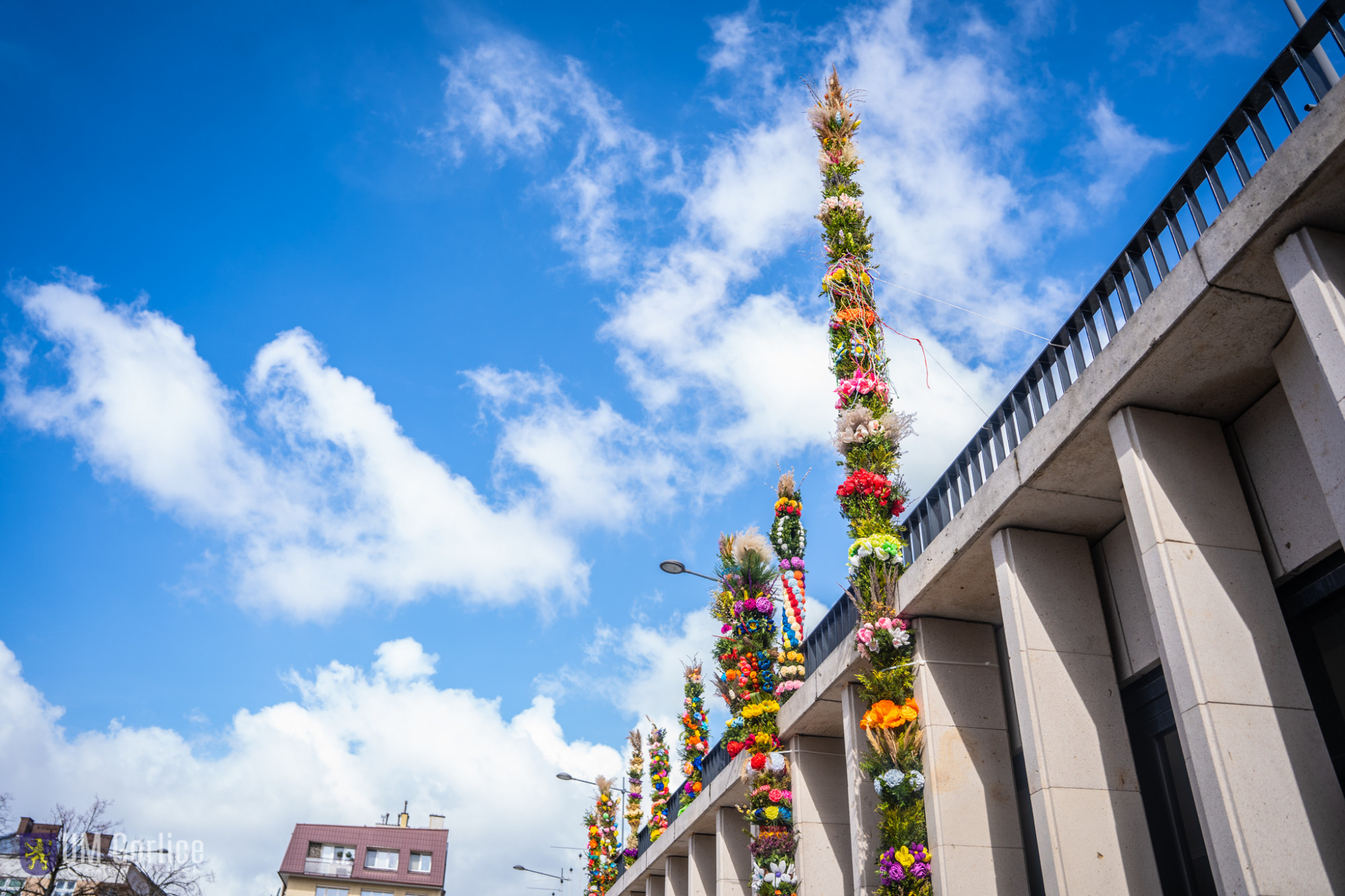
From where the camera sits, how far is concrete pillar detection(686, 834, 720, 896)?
23125mm

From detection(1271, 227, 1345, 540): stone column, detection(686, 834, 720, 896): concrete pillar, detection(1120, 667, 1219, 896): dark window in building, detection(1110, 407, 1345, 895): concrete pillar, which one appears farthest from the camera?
detection(686, 834, 720, 896): concrete pillar

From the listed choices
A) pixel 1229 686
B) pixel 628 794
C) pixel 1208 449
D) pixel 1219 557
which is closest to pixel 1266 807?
pixel 1229 686

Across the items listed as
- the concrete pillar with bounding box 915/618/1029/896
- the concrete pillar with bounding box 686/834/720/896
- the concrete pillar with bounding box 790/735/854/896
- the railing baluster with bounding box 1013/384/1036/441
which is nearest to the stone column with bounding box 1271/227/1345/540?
the railing baluster with bounding box 1013/384/1036/441

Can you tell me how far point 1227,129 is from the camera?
8445 mm

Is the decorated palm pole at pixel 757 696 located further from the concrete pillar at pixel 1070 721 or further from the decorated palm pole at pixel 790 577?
the concrete pillar at pixel 1070 721

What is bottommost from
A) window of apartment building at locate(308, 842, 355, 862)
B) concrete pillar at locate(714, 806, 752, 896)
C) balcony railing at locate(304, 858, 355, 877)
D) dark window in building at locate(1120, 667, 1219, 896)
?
dark window in building at locate(1120, 667, 1219, 896)

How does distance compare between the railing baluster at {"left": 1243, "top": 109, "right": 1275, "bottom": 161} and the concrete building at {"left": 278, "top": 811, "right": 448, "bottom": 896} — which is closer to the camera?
the railing baluster at {"left": 1243, "top": 109, "right": 1275, "bottom": 161}

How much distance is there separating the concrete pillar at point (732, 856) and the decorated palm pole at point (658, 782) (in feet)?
20.6

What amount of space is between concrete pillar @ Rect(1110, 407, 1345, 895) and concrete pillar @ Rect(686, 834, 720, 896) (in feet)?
55.3

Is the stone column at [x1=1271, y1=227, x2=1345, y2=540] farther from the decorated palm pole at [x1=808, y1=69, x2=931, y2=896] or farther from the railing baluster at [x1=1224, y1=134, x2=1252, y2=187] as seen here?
the decorated palm pole at [x1=808, y1=69, x2=931, y2=896]

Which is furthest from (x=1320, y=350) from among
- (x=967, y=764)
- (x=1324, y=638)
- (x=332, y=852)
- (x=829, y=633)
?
(x=332, y=852)

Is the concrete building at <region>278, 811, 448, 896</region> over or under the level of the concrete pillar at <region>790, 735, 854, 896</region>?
over

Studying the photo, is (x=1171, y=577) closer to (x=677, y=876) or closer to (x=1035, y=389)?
(x=1035, y=389)

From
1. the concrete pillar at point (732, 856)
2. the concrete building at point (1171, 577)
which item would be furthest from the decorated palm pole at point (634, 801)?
the concrete building at point (1171, 577)
